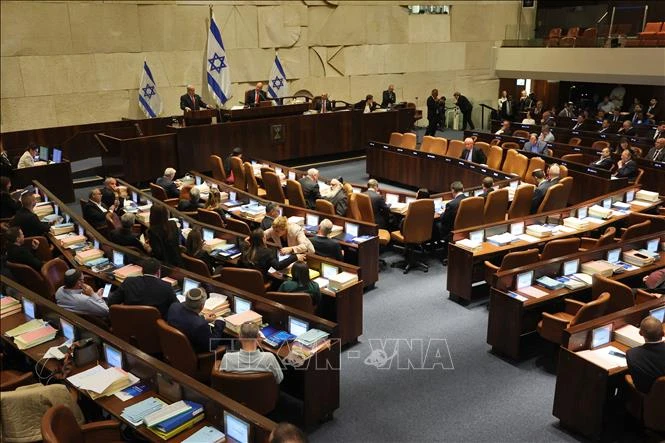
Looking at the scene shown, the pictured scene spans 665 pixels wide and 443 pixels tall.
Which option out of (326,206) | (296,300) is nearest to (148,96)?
(326,206)

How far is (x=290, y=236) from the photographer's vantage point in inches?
262

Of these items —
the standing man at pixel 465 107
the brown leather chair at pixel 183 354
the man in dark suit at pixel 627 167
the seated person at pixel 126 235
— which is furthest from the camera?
the standing man at pixel 465 107

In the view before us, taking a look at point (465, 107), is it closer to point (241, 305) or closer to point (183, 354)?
point (241, 305)

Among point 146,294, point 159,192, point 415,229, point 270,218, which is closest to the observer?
point 146,294

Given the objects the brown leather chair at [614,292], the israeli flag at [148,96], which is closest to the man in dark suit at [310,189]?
the brown leather chair at [614,292]

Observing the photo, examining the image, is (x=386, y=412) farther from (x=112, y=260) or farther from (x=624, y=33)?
(x=624, y=33)

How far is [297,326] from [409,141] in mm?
8868

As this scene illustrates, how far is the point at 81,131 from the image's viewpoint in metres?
13.2

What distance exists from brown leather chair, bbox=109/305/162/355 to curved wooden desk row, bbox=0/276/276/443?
35 cm

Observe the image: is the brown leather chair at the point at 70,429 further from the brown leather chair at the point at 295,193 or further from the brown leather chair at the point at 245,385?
the brown leather chair at the point at 295,193

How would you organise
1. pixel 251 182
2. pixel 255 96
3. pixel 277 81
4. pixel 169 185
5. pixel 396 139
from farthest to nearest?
pixel 277 81
pixel 255 96
pixel 396 139
pixel 251 182
pixel 169 185

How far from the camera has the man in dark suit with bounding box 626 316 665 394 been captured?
4285mm

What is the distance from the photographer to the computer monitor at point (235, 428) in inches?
139

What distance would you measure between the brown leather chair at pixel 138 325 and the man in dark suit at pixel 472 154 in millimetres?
7658
